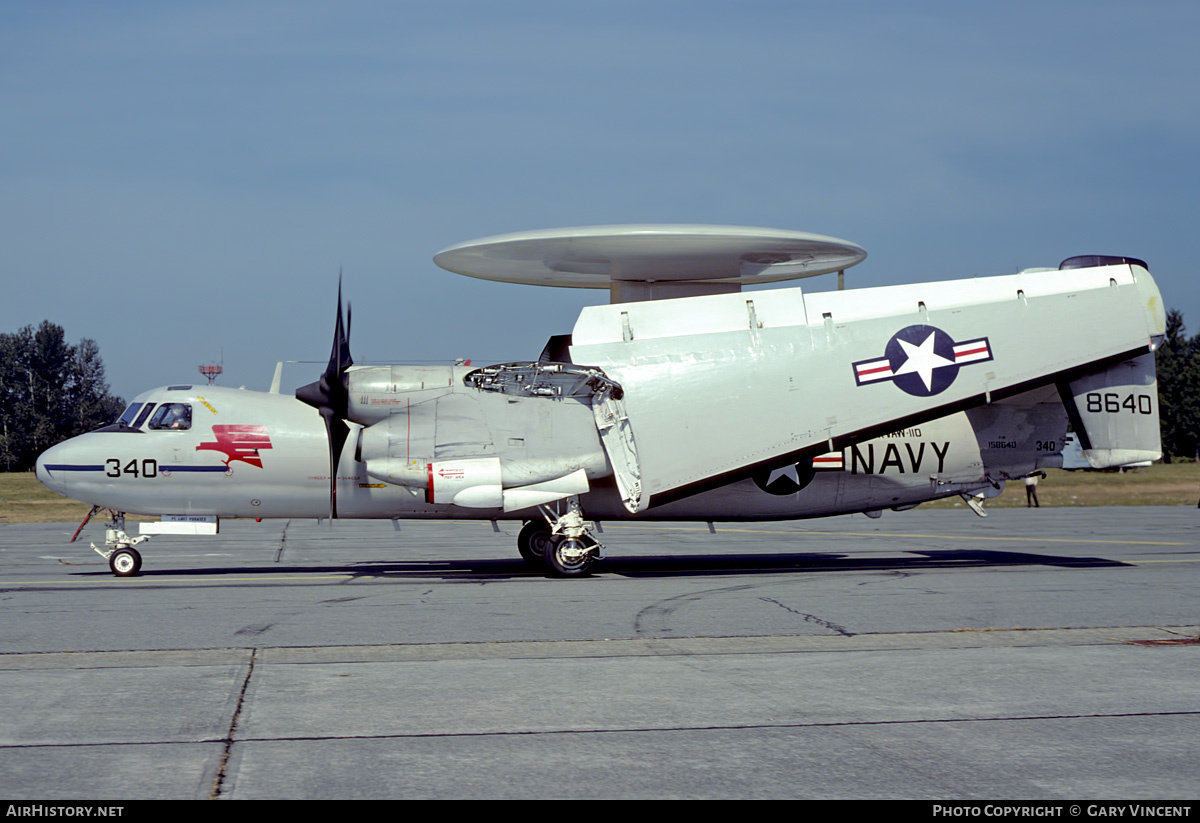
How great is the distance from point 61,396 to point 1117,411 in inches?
3843

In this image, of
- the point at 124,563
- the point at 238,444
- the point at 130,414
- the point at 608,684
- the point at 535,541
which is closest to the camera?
the point at 608,684

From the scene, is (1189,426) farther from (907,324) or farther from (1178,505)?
(907,324)

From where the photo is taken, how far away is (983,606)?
12.5 m

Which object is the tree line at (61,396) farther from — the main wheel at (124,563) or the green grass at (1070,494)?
the main wheel at (124,563)

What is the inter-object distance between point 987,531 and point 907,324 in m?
13.1

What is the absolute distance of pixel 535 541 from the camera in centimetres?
1819

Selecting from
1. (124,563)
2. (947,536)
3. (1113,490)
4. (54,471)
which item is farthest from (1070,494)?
(54,471)

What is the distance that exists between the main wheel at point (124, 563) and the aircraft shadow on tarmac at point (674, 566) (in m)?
0.26

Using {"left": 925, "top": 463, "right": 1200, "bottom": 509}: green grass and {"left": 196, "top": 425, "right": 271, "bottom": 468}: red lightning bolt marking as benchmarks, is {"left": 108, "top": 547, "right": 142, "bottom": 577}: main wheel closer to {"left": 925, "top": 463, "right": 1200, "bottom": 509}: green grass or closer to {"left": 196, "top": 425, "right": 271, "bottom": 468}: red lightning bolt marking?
{"left": 196, "top": 425, "right": 271, "bottom": 468}: red lightning bolt marking

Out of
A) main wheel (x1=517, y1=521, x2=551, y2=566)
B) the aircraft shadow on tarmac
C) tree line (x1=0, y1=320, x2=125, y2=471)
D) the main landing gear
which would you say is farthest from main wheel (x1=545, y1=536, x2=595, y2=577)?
tree line (x1=0, y1=320, x2=125, y2=471)

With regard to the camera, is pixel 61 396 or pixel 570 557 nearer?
pixel 570 557

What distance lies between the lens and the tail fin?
17.1m

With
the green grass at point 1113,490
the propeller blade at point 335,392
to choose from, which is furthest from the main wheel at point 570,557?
the green grass at point 1113,490

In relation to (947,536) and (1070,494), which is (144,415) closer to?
(947,536)
